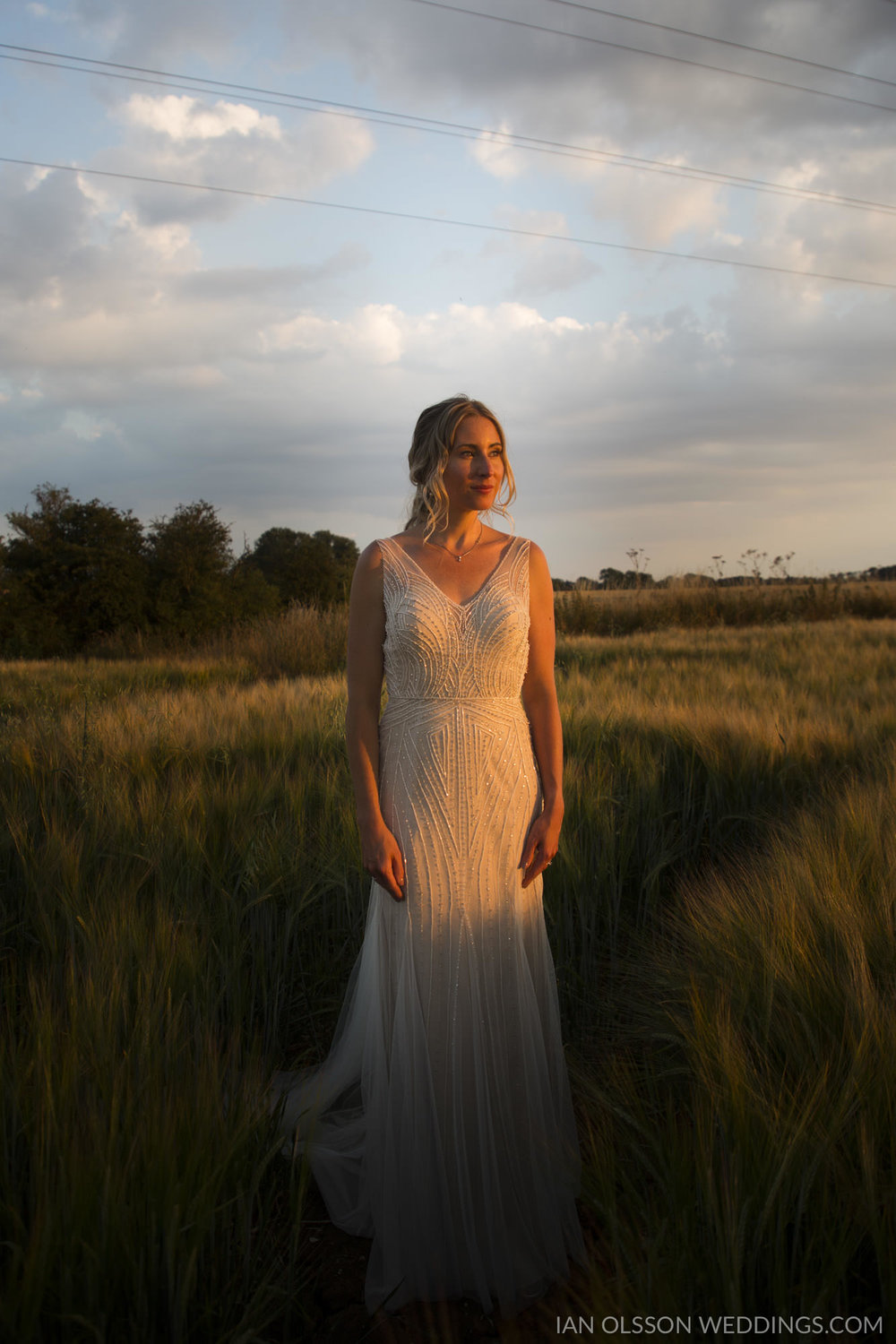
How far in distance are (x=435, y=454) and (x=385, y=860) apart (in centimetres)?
111

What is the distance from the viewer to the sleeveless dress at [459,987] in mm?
2033

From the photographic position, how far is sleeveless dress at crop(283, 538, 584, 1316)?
6.67 ft

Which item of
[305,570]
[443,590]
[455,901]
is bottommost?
[455,901]

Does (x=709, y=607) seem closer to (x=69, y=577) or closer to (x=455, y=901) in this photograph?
(x=455, y=901)

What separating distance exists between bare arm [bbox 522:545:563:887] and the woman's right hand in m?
0.36

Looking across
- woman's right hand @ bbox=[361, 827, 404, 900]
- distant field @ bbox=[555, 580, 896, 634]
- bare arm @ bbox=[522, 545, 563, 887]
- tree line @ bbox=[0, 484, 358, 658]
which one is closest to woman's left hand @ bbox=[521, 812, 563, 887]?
bare arm @ bbox=[522, 545, 563, 887]

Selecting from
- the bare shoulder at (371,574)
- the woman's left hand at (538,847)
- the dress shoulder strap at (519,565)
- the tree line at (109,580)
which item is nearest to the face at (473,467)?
the dress shoulder strap at (519,565)

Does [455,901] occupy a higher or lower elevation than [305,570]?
lower

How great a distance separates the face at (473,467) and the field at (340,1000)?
144cm

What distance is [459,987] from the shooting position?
2.16m

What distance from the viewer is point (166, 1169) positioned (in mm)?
1494

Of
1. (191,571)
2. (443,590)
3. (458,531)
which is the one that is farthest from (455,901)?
(191,571)

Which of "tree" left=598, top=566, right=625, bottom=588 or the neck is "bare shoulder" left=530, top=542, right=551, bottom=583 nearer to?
the neck

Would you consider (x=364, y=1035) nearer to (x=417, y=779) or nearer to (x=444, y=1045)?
(x=444, y=1045)
